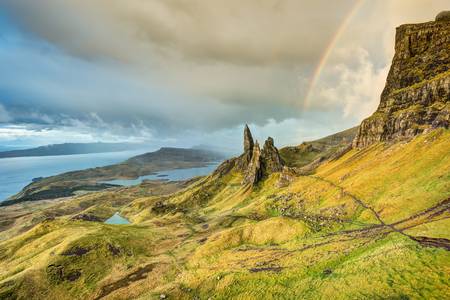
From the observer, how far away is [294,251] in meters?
64.6

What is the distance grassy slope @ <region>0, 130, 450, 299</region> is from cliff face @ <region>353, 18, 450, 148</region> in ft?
86.4

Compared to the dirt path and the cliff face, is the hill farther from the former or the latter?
the cliff face

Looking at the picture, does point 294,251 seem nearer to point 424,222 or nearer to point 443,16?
point 424,222

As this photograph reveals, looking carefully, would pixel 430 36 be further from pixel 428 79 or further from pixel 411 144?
pixel 411 144

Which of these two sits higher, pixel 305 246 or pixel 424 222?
pixel 424 222

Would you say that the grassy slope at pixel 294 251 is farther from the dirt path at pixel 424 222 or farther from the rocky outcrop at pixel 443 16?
the rocky outcrop at pixel 443 16

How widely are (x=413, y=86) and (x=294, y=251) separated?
155m

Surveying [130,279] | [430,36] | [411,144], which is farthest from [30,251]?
[430,36]

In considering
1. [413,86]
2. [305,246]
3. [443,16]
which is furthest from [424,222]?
[443,16]

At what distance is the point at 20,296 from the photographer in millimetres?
73438

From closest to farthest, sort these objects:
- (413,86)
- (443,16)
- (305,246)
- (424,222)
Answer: (424,222)
(305,246)
(413,86)
(443,16)

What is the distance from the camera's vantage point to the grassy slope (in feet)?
137

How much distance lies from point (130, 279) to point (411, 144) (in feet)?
405

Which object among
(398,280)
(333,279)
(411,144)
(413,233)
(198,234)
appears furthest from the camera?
(198,234)
